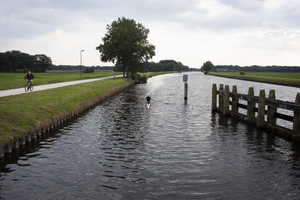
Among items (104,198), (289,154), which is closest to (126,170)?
(104,198)

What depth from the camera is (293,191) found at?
7523 mm

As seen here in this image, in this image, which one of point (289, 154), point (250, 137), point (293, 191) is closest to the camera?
point (293, 191)

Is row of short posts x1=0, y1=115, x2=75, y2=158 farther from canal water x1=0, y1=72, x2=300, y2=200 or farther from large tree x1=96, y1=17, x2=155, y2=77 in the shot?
large tree x1=96, y1=17, x2=155, y2=77

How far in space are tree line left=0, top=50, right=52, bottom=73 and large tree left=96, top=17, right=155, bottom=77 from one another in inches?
2905

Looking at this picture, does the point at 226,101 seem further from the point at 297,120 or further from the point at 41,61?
the point at 41,61

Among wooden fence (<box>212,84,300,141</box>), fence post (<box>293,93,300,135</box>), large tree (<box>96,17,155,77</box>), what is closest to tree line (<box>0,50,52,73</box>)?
large tree (<box>96,17,155,77</box>)

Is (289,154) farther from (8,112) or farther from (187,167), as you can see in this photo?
(8,112)

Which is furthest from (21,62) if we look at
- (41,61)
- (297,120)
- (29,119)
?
(297,120)

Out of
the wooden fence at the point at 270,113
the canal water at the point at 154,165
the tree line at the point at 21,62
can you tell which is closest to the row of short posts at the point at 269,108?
the wooden fence at the point at 270,113

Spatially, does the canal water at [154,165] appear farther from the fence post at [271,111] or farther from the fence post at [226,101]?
the fence post at [226,101]

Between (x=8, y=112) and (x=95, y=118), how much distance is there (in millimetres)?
7325

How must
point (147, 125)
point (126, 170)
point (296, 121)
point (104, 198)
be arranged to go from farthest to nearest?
point (147, 125), point (296, 121), point (126, 170), point (104, 198)

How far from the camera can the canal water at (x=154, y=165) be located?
24.3 ft

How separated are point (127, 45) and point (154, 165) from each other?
6255 centimetres
